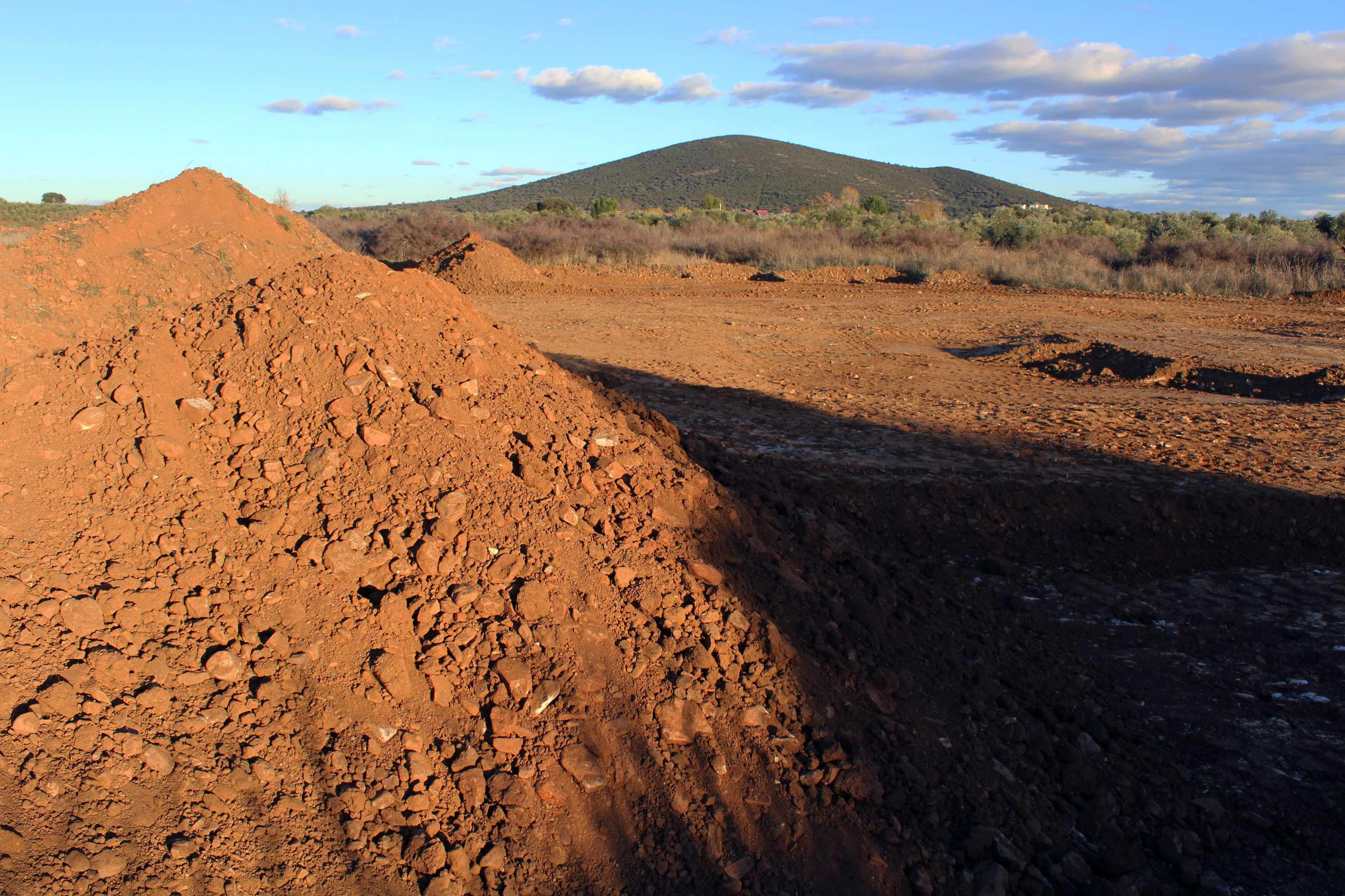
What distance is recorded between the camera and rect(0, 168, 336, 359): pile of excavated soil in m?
6.36

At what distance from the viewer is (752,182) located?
7031 centimetres

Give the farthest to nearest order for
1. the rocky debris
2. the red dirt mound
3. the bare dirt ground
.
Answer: the bare dirt ground < the rocky debris < the red dirt mound

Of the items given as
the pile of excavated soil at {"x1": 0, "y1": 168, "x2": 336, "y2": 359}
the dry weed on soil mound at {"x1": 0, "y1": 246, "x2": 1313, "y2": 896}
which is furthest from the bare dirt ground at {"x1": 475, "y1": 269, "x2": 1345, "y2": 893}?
the pile of excavated soil at {"x1": 0, "y1": 168, "x2": 336, "y2": 359}

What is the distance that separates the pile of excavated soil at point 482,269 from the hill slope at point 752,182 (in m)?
45.5

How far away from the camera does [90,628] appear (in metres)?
2.49

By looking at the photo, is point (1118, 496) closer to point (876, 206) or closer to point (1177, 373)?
point (1177, 373)

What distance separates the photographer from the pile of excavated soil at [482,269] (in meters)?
18.1

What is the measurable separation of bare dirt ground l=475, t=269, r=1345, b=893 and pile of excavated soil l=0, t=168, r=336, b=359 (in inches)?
138

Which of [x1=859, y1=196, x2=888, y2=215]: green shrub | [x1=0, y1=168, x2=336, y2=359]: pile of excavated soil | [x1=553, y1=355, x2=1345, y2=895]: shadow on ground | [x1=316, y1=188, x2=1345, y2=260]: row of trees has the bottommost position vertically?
[x1=553, y1=355, x2=1345, y2=895]: shadow on ground

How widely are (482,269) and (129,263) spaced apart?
462 inches

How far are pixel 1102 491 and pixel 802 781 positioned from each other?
4182mm

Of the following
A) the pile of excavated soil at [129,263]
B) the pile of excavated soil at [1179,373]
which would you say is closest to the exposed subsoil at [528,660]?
the pile of excavated soil at [129,263]

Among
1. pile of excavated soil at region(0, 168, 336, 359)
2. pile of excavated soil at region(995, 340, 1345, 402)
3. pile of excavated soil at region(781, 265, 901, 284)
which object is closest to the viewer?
pile of excavated soil at region(0, 168, 336, 359)

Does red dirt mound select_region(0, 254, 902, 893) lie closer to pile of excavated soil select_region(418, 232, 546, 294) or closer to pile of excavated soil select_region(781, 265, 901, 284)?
pile of excavated soil select_region(418, 232, 546, 294)
